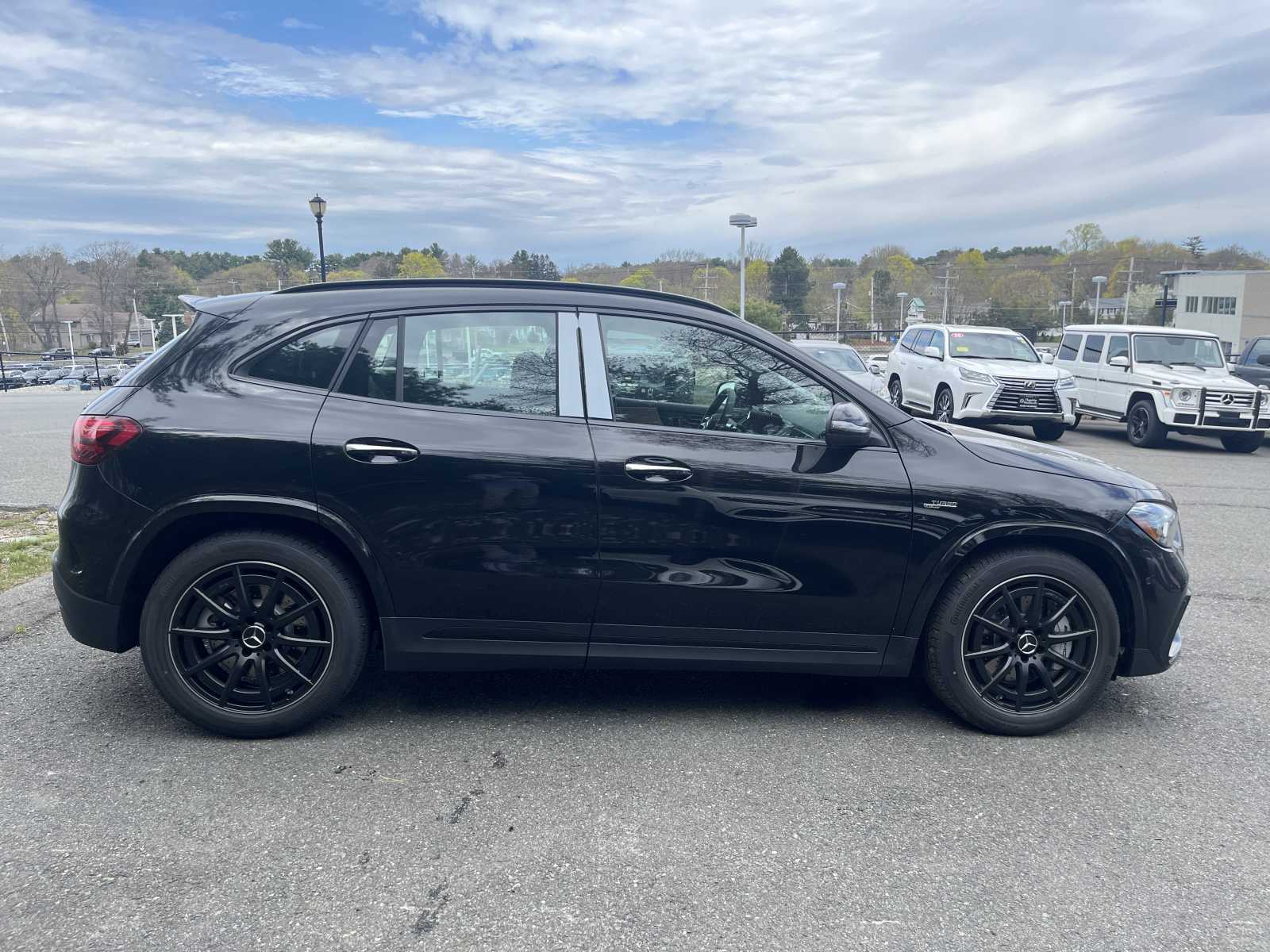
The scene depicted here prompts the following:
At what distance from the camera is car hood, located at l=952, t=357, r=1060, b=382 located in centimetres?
1523

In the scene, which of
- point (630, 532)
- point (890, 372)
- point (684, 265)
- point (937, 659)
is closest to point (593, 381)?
point (630, 532)

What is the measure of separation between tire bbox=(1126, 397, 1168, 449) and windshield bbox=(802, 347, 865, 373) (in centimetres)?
452

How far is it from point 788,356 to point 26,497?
25.4 feet

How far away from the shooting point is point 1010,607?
3729 millimetres

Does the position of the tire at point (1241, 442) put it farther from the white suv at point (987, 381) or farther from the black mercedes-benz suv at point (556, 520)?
the black mercedes-benz suv at point (556, 520)

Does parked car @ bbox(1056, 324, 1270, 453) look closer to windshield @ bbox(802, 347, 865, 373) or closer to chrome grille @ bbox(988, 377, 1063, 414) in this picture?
chrome grille @ bbox(988, 377, 1063, 414)

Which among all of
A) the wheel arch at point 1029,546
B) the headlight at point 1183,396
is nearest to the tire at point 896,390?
the headlight at point 1183,396

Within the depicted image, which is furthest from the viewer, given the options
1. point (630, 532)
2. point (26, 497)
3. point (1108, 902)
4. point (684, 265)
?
point (684, 265)

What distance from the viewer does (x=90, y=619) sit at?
142 inches

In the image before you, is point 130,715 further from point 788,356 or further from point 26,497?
point 26,497

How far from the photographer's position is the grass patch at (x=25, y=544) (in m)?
5.69

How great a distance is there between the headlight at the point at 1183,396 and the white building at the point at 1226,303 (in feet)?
187

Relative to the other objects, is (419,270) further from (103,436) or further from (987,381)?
(987,381)

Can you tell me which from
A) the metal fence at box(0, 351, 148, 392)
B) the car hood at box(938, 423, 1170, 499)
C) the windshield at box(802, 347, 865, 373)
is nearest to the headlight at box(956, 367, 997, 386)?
the windshield at box(802, 347, 865, 373)
